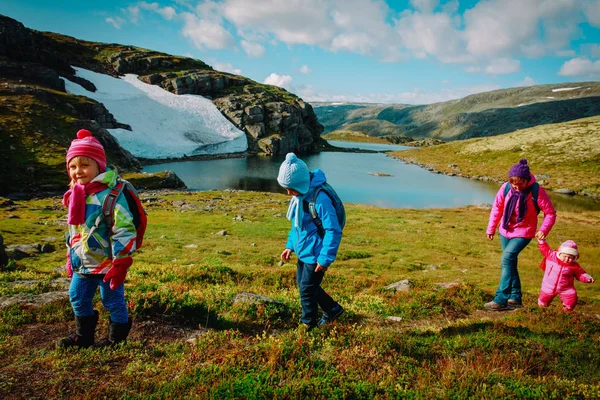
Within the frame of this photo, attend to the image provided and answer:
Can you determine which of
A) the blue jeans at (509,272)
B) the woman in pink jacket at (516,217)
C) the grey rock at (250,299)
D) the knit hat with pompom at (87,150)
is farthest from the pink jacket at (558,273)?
the knit hat with pompom at (87,150)

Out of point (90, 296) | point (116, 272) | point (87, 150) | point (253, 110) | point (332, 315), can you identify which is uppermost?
point (253, 110)

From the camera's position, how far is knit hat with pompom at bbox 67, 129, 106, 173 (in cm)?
530

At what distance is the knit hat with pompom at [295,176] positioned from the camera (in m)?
6.51

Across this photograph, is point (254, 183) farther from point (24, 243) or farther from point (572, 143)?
point (572, 143)

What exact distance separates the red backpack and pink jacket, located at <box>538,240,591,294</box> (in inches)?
408

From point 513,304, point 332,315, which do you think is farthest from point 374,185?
point 332,315

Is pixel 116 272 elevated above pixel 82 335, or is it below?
above

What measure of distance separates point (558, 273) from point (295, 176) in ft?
29.1

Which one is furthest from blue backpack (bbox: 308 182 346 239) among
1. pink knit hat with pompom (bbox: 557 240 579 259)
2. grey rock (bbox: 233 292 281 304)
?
pink knit hat with pompom (bbox: 557 240 579 259)

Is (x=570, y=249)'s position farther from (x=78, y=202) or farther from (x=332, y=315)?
(x=78, y=202)

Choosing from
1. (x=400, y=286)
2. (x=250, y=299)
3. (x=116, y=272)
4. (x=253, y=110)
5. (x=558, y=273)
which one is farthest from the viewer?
(x=253, y=110)

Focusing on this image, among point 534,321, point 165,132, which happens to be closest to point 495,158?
point 165,132

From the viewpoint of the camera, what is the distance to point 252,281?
12.7 m

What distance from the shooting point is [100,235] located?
5.40 meters
